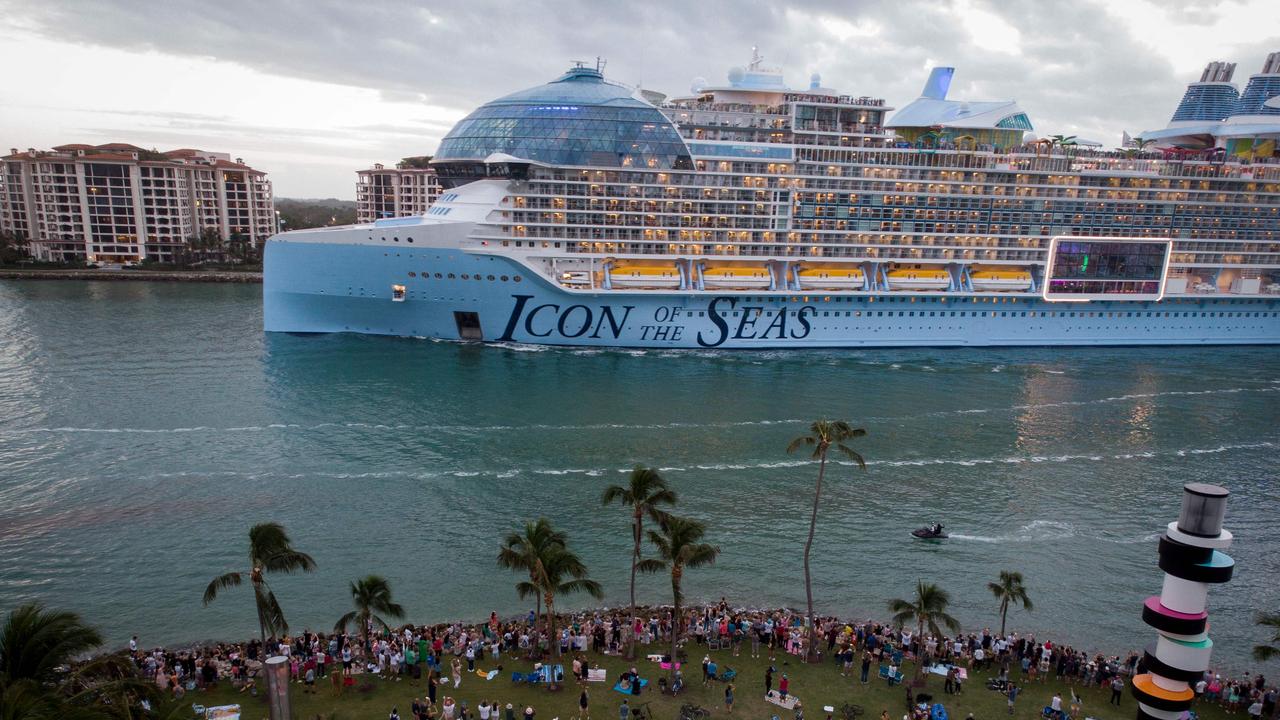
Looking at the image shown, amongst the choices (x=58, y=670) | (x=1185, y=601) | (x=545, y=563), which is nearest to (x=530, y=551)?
(x=545, y=563)

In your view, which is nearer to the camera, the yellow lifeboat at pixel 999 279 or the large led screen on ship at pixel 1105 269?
the yellow lifeboat at pixel 999 279

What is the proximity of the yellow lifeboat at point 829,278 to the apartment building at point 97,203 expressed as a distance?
3195 inches

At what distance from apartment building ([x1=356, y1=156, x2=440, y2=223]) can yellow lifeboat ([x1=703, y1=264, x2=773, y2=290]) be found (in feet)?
275

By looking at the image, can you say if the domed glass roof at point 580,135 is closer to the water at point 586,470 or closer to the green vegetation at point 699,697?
the water at point 586,470

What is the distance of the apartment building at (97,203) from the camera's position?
95.4 meters

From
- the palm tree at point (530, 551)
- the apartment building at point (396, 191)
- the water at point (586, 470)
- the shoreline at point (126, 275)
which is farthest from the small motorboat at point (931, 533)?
the apartment building at point (396, 191)

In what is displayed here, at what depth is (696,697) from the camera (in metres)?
17.1

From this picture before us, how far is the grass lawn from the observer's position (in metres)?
16.3

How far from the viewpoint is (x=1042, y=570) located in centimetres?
2445

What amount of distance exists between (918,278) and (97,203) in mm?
95394

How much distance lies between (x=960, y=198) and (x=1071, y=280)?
10369mm

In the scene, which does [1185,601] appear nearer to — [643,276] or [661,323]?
[661,323]

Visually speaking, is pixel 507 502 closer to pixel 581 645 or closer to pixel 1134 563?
pixel 581 645

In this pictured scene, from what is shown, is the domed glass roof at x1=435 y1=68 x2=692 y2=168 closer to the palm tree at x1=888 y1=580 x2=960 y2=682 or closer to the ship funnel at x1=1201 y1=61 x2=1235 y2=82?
the palm tree at x1=888 y1=580 x2=960 y2=682
